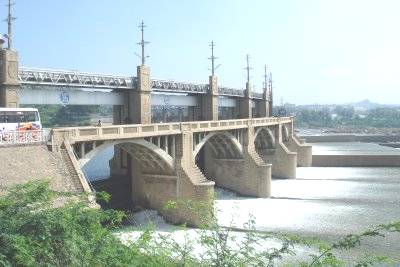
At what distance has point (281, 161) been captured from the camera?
201ft

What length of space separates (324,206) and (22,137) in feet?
89.8

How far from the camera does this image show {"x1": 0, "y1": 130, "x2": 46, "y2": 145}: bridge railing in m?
21.3

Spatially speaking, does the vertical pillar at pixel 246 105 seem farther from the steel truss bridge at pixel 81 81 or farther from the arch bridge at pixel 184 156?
the steel truss bridge at pixel 81 81

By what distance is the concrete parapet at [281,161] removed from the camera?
60500mm

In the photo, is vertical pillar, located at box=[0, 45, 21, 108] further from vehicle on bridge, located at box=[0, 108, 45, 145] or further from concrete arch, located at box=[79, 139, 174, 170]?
concrete arch, located at box=[79, 139, 174, 170]

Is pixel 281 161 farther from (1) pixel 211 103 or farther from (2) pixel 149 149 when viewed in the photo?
(2) pixel 149 149

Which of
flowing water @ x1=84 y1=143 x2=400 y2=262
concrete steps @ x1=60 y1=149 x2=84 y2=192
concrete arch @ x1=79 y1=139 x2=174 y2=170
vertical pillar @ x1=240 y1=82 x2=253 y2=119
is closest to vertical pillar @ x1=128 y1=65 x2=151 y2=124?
concrete arch @ x1=79 y1=139 x2=174 y2=170

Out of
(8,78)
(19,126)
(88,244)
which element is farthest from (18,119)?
(88,244)

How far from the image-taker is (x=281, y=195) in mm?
46969

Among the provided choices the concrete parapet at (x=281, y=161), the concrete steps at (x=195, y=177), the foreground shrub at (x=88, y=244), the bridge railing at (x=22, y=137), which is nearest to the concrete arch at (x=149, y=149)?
the concrete steps at (x=195, y=177)

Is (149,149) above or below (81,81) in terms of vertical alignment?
below

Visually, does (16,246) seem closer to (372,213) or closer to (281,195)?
(372,213)

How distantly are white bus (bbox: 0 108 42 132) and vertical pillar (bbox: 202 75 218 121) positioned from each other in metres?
26.2

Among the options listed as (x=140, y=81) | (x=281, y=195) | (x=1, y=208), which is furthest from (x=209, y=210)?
(x=281, y=195)
